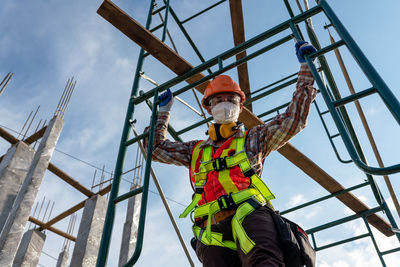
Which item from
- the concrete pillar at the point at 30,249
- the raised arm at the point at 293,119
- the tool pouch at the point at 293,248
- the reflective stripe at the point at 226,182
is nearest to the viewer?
the tool pouch at the point at 293,248

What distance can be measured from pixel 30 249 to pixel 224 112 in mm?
8948

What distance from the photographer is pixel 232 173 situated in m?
2.33

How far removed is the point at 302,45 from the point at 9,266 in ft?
21.7

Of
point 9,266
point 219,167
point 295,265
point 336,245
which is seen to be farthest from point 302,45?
point 9,266

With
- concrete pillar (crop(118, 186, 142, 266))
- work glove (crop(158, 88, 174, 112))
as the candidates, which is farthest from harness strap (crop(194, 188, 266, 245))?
concrete pillar (crop(118, 186, 142, 266))

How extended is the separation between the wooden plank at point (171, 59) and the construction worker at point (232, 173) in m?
0.66

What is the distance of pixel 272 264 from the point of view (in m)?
1.78

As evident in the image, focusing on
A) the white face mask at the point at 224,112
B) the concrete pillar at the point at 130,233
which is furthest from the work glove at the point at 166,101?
the concrete pillar at the point at 130,233

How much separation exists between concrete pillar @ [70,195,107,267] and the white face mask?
5.95 metres

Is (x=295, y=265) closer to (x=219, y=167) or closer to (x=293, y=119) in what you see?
(x=219, y=167)

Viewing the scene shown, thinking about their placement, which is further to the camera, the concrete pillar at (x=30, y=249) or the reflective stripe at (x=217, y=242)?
the concrete pillar at (x=30, y=249)

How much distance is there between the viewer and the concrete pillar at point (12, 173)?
7348 mm

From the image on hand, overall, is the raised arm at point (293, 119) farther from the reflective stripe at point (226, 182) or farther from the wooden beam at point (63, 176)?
the wooden beam at point (63, 176)

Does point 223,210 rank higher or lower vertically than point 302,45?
lower
